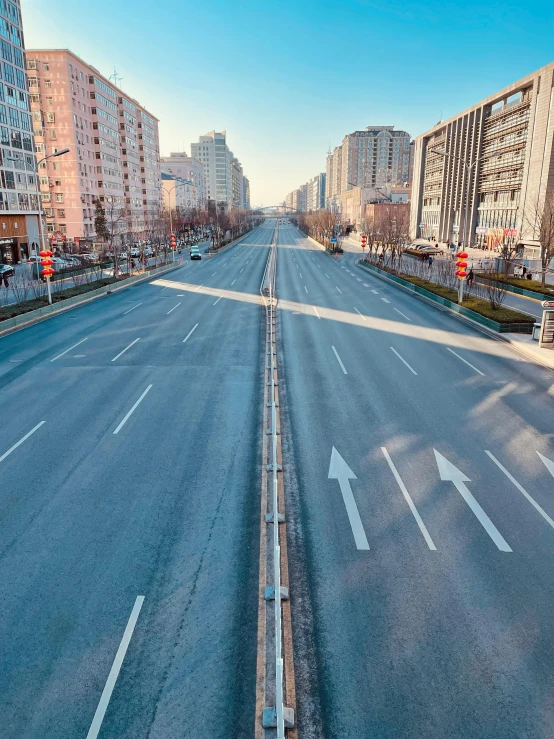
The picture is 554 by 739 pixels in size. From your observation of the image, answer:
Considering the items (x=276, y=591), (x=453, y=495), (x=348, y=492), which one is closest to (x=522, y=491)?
(x=453, y=495)

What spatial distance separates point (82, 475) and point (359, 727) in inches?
321

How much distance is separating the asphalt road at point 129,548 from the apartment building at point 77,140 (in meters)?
59.9

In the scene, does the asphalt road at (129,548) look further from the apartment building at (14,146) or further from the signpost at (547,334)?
the apartment building at (14,146)

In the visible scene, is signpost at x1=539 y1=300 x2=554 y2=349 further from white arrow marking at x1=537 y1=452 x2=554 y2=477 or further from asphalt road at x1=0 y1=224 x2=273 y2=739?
asphalt road at x1=0 y1=224 x2=273 y2=739

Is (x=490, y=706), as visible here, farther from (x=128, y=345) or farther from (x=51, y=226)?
(x=51, y=226)

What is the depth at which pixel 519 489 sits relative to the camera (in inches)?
440

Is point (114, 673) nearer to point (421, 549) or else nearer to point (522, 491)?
point (421, 549)

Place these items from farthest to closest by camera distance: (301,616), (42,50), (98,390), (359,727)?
(42,50), (98,390), (301,616), (359,727)

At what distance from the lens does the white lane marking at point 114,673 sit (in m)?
5.92

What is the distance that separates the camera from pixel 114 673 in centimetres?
655

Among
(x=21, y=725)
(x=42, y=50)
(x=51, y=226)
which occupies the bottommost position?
(x=21, y=725)

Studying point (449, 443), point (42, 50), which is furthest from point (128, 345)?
point (42, 50)

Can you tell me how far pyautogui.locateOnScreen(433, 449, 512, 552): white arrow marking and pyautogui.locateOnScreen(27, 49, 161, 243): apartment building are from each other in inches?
2654

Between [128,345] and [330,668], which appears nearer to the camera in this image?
[330,668]
